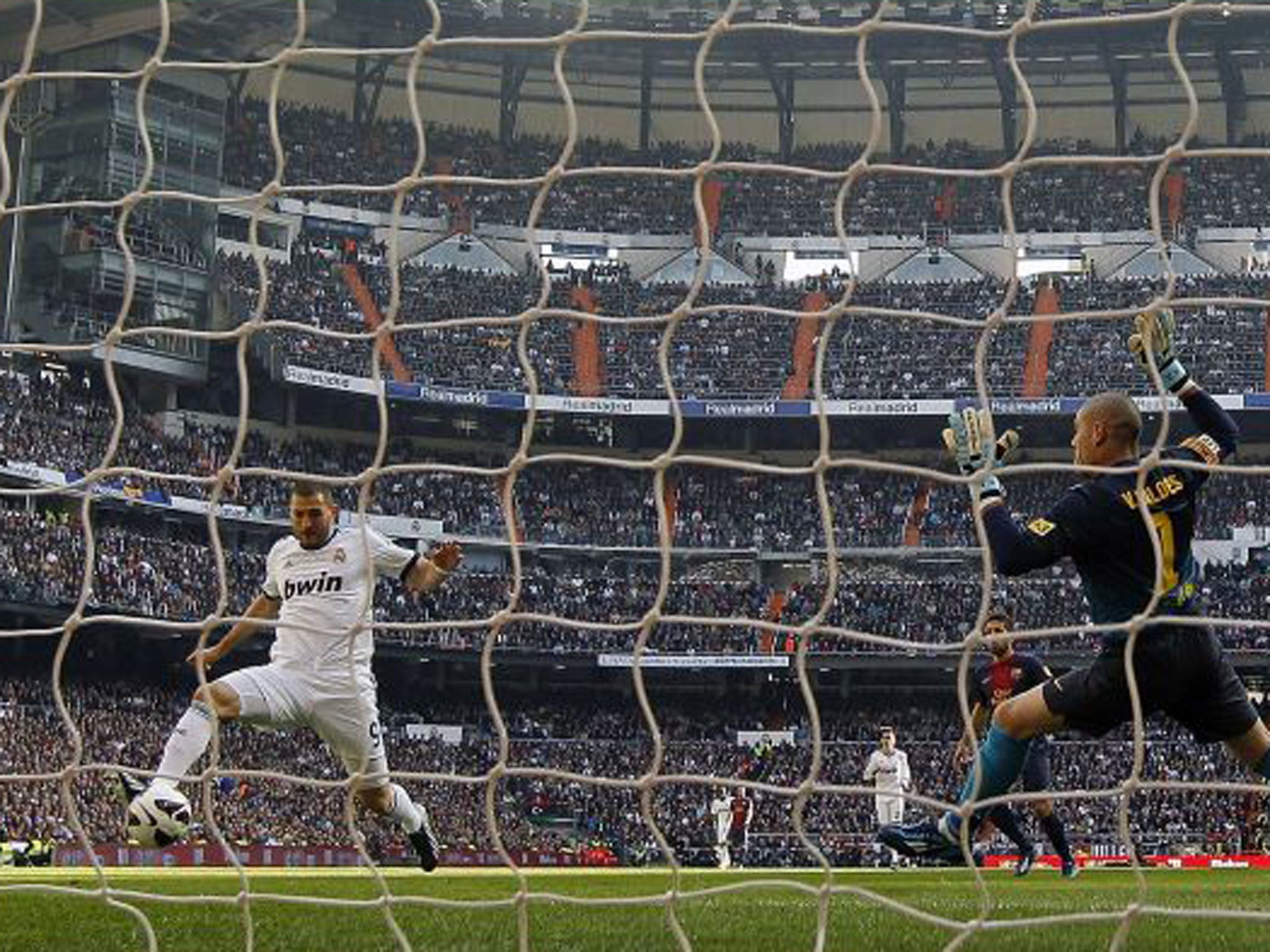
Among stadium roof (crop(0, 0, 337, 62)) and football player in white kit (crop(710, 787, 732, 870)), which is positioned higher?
stadium roof (crop(0, 0, 337, 62))

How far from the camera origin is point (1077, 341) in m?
42.1

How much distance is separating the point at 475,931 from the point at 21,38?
31666 mm

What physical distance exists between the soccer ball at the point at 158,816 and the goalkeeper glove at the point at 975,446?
360 centimetres

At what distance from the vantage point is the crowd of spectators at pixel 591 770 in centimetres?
2973

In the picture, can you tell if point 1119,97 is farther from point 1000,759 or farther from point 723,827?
point 1000,759

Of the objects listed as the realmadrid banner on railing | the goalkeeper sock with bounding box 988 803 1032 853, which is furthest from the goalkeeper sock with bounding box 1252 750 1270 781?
the realmadrid banner on railing

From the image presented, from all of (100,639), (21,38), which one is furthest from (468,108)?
(100,639)

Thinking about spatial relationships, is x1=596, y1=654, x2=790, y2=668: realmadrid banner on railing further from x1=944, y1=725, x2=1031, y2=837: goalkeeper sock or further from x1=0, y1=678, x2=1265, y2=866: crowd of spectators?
x1=944, y1=725, x2=1031, y2=837: goalkeeper sock

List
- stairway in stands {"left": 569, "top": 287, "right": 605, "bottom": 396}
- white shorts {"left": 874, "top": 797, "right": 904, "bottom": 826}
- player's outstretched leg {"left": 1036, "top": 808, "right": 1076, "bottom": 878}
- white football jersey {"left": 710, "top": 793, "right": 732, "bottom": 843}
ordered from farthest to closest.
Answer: stairway in stands {"left": 569, "top": 287, "right": 605, "bottom": 396}, white football jersey {"left": 710, "top": 793, "right": 732, "bottom": 843}, white shorts {"left": 874, "top": 797, "right": 904, "bottom": 826}, player's outstretched leg {"left": 1036, "top": 808, "right": 1076, "bottom": 878}

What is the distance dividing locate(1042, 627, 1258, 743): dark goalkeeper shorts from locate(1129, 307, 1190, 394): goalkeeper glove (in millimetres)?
986

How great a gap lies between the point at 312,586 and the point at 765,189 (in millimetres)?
40866

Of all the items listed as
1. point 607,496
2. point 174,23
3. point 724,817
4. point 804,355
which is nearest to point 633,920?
point 724,817

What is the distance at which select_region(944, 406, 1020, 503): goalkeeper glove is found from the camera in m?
6.00

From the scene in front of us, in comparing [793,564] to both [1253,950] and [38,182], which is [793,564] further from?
[1253,950]
